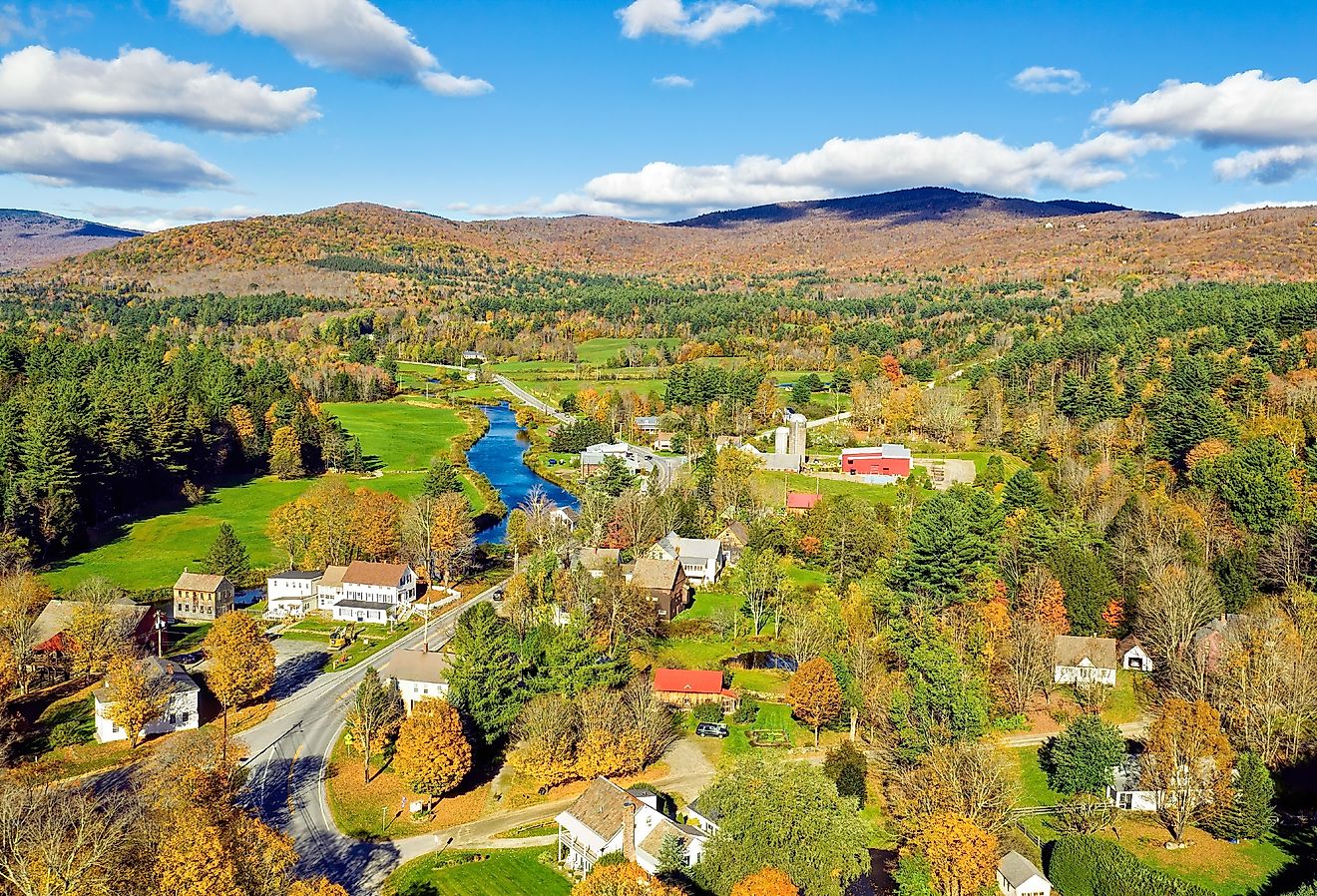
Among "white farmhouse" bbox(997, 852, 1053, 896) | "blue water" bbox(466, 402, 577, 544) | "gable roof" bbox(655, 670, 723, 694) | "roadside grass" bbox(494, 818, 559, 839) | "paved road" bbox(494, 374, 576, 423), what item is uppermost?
"white farmhouse" bbox(997, 852, 1053, 896)

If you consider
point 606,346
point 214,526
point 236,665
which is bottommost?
point 214,526

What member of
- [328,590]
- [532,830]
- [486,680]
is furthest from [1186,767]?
[328,590]

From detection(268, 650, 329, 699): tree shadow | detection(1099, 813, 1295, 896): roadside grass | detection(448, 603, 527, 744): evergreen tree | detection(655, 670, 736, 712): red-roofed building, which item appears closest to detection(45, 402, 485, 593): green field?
detection(268, 650, 329, 699): tree shadow

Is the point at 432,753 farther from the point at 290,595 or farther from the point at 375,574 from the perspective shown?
the point at 290,595

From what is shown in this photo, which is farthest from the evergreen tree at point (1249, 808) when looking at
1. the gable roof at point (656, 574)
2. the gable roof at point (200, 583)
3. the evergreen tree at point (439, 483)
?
the evergreen tree at point (439, 483)

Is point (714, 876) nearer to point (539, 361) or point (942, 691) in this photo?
point (942, 691)

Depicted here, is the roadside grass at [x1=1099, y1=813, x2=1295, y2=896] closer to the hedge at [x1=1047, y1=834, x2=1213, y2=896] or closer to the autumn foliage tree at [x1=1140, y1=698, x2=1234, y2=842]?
the autumn foliage tree at [x1=1140, y1=698, x2=1234, y2=842]
